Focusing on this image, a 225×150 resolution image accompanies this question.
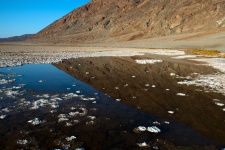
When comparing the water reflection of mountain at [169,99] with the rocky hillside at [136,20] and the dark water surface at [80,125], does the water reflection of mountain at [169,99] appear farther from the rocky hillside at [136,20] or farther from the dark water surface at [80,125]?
the rocky hillside at [136,20]

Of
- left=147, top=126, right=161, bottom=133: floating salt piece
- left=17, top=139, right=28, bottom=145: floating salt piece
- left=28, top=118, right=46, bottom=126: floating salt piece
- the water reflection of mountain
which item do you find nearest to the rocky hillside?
the water reflection of mountain

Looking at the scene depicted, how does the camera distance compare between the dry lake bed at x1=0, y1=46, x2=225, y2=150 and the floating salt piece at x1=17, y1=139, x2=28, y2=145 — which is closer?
the floating salt piece at x1=17, y1=139, x2=28, y2=145

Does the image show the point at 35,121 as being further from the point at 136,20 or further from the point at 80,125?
the point at 136,20

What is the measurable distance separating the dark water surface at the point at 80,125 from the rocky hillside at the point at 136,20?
8980 cm

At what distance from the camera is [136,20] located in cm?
13138

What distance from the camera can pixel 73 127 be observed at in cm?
668

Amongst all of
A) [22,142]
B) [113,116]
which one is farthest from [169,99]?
[22,142]

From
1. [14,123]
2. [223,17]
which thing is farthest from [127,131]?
[223,17]

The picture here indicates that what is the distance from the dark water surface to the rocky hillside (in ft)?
295

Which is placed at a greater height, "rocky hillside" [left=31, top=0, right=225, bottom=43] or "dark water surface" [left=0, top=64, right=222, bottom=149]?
"rocky hillside" [left=31, top=0, right=225, bottom=43]

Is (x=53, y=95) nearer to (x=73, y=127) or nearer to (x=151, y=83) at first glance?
(x=73, y=127)

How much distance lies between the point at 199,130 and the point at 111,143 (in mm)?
2441

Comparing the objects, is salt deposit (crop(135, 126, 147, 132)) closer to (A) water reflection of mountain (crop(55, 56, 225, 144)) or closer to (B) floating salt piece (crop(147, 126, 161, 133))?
(B) floating salt piece (crop(147, 126, 161, 133))

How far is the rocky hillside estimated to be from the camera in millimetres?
98863
